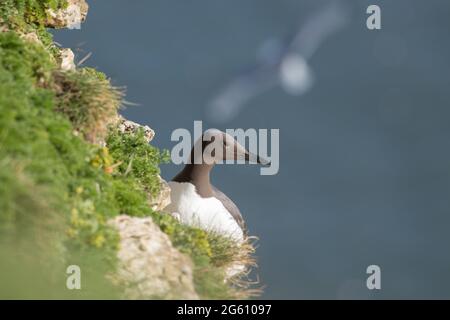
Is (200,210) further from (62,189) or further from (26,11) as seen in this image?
(62,189)

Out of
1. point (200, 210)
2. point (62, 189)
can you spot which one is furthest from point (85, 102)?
point (200, 210)

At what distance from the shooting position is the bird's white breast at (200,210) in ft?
41.6

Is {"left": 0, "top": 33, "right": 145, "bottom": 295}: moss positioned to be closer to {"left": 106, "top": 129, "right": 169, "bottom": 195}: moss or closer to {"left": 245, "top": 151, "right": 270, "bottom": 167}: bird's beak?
{"left": 106, "top": 129, "right": 169, "bottom": 195}: moss

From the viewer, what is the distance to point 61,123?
32.3 ft

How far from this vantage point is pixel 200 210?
12.8 meters

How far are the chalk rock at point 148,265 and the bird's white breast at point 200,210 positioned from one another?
2.42 metres

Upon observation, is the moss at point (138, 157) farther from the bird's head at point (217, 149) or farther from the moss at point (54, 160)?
A: the moss at point (54, 160)

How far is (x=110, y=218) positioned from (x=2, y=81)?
1.80 meters

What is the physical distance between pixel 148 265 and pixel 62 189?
1249 millimetres

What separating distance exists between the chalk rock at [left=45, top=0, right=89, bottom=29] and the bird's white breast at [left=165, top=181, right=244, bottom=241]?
2.81m

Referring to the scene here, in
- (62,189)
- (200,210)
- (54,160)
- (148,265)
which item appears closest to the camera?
(62,189)

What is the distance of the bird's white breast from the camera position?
41.6 ft

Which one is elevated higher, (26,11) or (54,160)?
(26,11)

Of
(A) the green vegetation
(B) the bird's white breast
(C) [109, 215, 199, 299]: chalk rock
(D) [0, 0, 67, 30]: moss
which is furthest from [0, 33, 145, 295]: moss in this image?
(B) the bird's white breast
